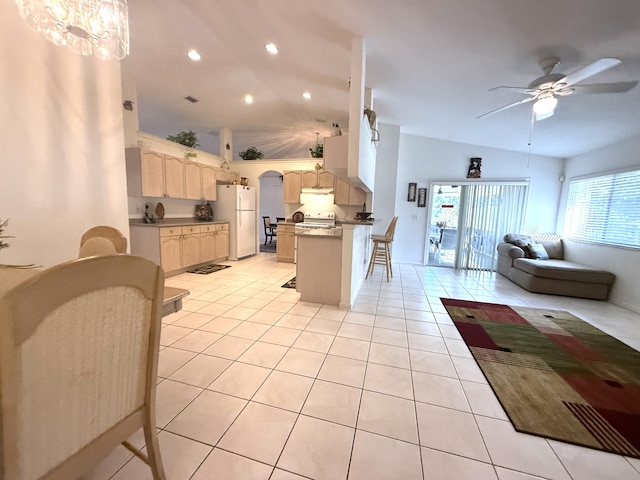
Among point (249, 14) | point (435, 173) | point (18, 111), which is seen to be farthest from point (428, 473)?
point (435, 173)

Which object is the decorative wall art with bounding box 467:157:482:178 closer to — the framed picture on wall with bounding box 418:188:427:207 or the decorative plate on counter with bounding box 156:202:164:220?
the framed picture on wall with bounding box 418:188:427:207

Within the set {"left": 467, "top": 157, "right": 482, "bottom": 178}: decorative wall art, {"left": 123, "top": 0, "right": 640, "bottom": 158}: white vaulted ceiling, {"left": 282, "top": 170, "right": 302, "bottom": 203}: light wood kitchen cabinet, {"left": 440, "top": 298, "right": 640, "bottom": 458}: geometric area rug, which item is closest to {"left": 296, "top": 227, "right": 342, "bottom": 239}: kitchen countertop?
{"left": 440, "top": 298, "right": 640, "bottom": 458}: geometric area rug

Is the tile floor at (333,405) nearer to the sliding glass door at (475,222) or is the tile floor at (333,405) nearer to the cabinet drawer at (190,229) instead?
the cabinet drawer at (190,229)

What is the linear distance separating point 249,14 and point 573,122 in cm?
430

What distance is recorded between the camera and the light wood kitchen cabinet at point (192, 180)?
5.00m

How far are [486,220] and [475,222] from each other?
212 mm

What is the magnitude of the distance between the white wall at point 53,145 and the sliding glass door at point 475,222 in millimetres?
5591

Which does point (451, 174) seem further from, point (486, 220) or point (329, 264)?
point (329, 264)

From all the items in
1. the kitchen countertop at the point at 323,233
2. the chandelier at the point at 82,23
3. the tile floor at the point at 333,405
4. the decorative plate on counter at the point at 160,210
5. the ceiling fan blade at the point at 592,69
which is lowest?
the tile floor at the point at 333,405

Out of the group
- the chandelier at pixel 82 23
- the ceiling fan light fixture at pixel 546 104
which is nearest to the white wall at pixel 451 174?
the ceiling fan light fixture at pixel 546 104

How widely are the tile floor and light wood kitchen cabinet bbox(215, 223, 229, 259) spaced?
2.59 metres

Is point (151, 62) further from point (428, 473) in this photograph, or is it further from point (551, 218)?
point (551, 218)

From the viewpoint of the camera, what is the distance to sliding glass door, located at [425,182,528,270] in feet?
18.0

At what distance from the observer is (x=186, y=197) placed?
5.05 m
